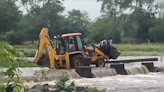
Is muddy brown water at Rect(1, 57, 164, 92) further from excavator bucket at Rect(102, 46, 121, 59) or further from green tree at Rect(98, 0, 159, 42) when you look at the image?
green tree at Rect(98, 0, 159, 42)

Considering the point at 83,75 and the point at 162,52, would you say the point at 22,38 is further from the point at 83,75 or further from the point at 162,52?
the point at 162,52

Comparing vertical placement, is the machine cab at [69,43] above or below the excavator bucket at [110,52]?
above

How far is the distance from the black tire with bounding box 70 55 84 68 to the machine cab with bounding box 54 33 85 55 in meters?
0.34

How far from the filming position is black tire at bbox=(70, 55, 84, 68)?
1786 centimetres

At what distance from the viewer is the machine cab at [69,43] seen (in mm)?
17672

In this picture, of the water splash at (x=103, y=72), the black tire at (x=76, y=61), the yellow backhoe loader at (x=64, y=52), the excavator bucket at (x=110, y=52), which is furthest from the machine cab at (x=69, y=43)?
the excavator bucket at (x=110, y=52)

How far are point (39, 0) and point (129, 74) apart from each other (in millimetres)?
31177

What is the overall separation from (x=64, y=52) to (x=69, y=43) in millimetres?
477

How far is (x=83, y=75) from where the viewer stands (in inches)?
636

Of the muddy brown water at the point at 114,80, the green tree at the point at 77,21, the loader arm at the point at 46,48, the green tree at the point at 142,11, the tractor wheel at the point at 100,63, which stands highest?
the green tree at the point at 77,21

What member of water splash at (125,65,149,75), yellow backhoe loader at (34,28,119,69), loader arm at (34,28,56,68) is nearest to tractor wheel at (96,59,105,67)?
yellow backhoe loader at (34,28,119,69)

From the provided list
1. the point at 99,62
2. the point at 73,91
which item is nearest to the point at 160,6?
the point at 73,91

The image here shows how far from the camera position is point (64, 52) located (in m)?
17.8

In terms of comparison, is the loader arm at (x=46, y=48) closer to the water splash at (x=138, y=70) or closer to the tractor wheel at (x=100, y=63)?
the tractor wheel at (x=100, y=63)
